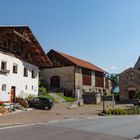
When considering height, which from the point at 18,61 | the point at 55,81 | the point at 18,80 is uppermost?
the point at 18,61

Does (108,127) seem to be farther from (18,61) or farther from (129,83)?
(129,83)

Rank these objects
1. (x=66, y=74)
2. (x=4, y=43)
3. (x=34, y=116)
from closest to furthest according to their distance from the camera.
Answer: (x=34, y=116)
(x=4, y=43)
(x=66, y=74)

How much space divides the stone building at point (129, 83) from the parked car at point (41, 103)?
82.0 feet

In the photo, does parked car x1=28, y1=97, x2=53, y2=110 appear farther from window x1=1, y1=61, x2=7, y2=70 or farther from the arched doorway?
the arched doorway

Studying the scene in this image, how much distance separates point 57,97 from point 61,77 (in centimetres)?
835

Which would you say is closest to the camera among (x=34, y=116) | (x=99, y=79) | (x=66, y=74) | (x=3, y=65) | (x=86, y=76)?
(x=34, y=116)

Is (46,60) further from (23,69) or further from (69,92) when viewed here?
(69,92)

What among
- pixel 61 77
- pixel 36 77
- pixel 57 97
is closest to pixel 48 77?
pixel 61 77

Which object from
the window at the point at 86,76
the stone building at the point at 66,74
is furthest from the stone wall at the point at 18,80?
the window at the point at 86,76

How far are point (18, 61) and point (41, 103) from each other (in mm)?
6187

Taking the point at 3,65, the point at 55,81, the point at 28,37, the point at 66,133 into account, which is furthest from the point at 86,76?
the point at 66,133

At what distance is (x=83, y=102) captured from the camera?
46.6 metres

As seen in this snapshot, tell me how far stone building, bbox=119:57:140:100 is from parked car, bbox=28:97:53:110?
82.0 feet

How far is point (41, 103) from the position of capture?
34875mm
